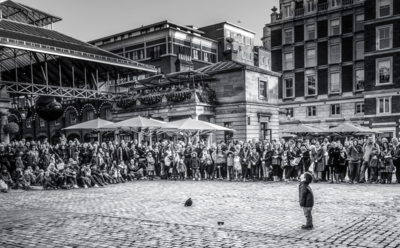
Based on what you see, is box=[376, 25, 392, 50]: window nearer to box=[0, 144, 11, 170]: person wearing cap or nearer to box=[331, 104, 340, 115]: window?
box=[331, 104, 340, 115]: window

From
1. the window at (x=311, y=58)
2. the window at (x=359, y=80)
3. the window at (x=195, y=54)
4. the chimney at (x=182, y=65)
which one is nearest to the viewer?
the chimney at (x=182, y=65)

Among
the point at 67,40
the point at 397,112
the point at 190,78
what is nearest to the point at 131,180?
the point at 190,78

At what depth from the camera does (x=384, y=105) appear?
130ft

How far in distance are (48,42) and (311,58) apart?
32.8 metres

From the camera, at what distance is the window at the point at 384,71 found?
39.5m

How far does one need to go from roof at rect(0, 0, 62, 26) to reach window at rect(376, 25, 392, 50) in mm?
37648

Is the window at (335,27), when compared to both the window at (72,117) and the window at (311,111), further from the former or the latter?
the window at (72,117)

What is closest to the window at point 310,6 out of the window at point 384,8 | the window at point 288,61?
the window at point 288,61

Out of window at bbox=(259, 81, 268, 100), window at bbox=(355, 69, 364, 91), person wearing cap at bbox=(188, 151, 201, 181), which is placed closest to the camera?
person wearing cap at bbox=(188, 151, 201, 181)

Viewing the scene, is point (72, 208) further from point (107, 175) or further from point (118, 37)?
point (118, 37)

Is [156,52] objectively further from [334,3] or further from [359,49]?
[359,49]

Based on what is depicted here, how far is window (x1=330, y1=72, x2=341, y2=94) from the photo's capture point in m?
49.3

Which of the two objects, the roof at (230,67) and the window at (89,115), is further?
the window at (89,115)

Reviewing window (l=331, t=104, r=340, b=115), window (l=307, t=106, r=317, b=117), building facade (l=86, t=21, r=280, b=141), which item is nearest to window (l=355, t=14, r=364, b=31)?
window (l=331, t=104, r=340, b=115)
